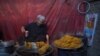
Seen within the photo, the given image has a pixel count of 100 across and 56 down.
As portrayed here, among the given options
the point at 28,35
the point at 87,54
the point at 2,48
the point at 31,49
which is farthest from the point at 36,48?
the point at 28,35

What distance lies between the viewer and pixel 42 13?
16.5 ft

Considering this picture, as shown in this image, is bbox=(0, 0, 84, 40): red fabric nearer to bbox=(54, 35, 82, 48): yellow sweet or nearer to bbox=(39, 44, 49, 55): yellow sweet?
bbox=(54, 35, 82, 48): yellow sweet

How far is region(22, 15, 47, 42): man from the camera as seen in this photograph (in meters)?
4.89

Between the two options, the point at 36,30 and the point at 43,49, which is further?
the point at 36,30

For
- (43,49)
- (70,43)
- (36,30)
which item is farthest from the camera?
(36,30)

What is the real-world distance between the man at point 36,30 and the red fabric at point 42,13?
0.45 feet

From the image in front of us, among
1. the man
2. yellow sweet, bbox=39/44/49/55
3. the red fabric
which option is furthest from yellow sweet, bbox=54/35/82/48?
the man

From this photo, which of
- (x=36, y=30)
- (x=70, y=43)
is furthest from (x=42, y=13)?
(x=70, y=43)

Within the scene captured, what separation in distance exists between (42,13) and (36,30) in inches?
16.9

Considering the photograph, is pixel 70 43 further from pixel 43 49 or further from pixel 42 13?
pixel 42 13

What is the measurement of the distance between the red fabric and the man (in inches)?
5.3

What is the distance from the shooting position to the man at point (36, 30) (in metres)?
4.89

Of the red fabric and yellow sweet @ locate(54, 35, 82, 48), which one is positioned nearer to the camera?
yellow sweet @ locate(54, 35, 82, 48)

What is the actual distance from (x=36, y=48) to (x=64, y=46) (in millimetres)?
628
